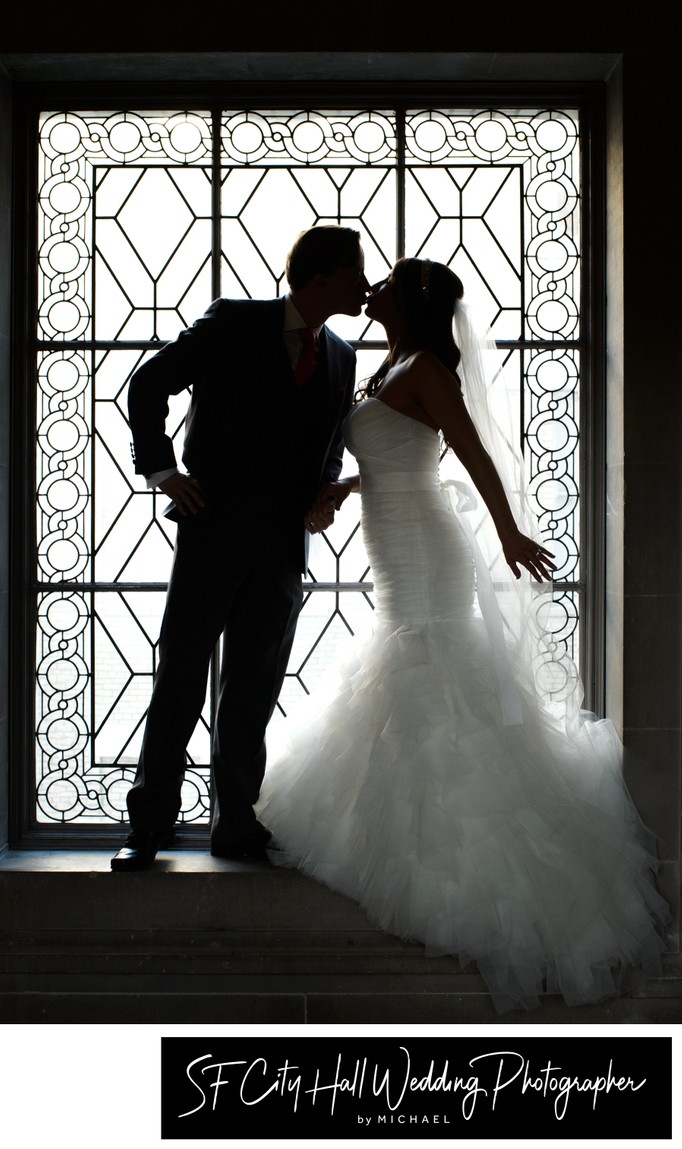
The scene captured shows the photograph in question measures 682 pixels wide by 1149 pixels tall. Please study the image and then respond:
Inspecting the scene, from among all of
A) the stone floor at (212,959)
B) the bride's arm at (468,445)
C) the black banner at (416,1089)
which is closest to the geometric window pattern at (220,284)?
the stone floor at (212,959)

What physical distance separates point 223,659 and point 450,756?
0.75m

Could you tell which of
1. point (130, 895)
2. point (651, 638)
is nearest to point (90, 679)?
point (130, 895)

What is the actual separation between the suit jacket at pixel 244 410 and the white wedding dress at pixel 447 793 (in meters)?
0.16

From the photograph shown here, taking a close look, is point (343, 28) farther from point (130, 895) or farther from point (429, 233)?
point (130, 895)

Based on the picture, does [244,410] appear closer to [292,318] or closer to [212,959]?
[292,318]

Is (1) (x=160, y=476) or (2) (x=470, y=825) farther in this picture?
(1) (x=160, y=476)

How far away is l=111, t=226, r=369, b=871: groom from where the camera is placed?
2873mm

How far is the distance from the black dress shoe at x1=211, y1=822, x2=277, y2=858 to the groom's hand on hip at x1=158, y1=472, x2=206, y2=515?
38.5 inches

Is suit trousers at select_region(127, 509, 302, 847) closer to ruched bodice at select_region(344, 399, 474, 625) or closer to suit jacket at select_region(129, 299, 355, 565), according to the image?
suit jacket at select_region(129, 299, 355, 565)

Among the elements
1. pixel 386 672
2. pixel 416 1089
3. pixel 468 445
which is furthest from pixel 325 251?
pixel 416 1089

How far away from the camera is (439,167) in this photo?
3.30m

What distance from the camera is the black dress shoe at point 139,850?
2.99 meters

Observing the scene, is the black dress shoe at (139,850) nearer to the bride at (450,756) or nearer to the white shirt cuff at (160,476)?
the bride at (450,756)

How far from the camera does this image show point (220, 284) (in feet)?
10.8
